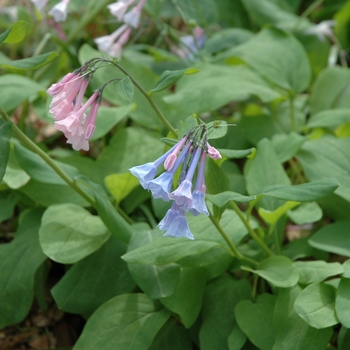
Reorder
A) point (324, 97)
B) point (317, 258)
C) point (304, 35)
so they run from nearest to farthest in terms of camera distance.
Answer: point (317, 258) → point (324, 97) → point (304, 35)

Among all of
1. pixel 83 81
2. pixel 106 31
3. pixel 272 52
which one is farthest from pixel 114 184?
pixel 106 31

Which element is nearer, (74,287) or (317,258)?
(74,287)

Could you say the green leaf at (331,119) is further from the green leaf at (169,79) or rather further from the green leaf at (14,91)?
the green leaf at (14,91)

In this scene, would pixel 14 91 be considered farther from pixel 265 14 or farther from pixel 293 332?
pixel 265 14

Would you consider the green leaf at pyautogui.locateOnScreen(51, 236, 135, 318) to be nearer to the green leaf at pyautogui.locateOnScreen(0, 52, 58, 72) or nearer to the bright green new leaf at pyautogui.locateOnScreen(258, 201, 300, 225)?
the bright green new leaf at pyautogui.locateOnScreen(258, 201, 300, 225)

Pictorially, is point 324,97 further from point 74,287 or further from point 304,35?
point 74,287

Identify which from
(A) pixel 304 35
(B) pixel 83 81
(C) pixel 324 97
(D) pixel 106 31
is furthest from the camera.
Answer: (D) pixel 106 31

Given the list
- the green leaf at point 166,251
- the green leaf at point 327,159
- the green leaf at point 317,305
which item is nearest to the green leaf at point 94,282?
the green leaf at point 166,251

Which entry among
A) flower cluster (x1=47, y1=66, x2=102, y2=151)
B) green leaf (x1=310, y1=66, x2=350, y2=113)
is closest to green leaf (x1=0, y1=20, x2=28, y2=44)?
flower cluster (x1=47, y1=66, x2=102, y2=151)
